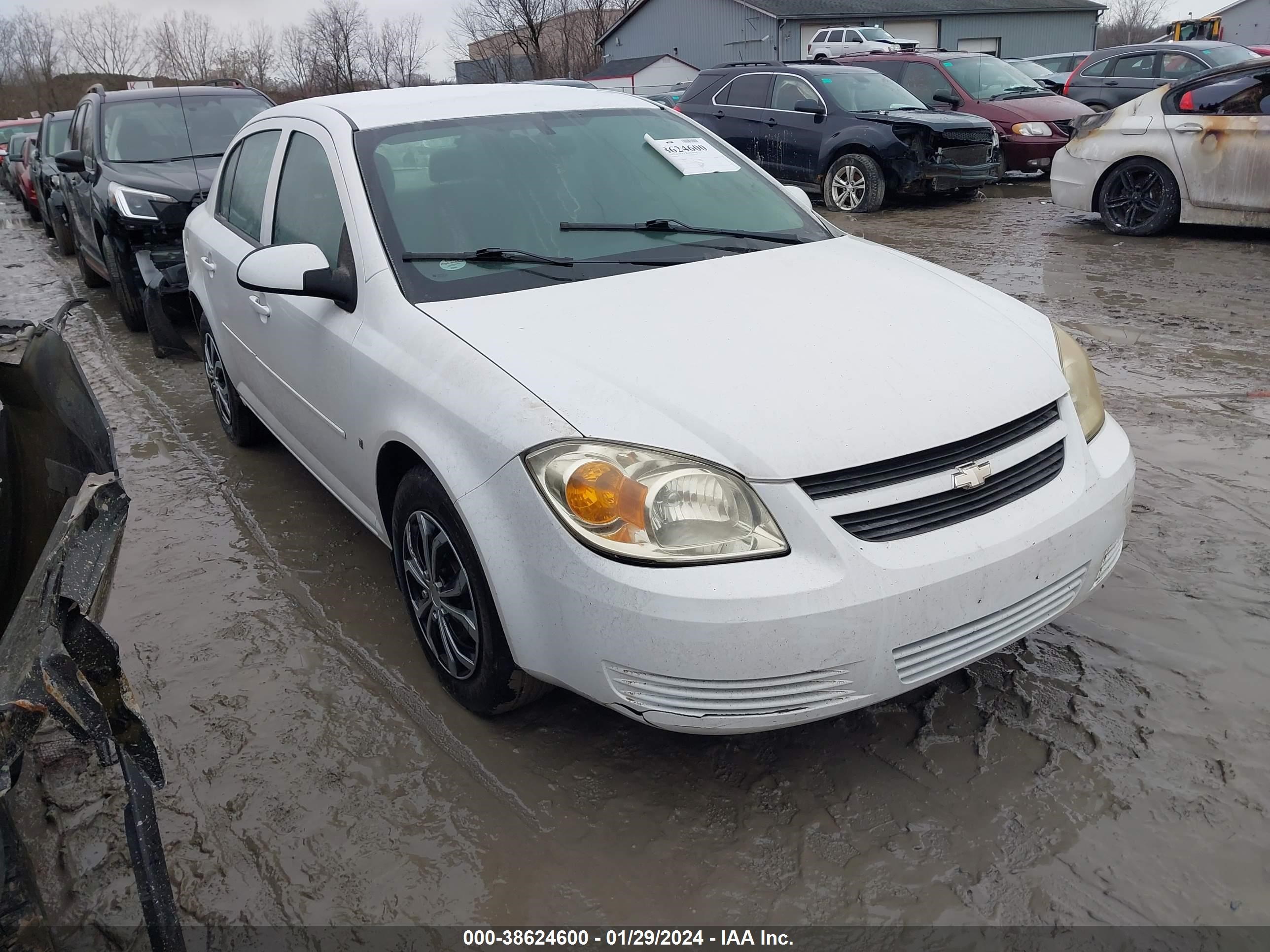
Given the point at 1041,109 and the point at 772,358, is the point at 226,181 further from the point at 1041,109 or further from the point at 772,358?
the point at 1041,109

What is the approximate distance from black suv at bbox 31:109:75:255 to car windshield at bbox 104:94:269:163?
2.85 m

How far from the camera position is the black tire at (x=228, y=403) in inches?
198

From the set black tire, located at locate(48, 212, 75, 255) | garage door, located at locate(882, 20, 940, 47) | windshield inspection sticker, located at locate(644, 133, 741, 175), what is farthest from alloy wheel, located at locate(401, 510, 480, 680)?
garage door, located at locate(882, 20, 940, 47)

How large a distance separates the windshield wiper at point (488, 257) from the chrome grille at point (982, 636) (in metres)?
1.58

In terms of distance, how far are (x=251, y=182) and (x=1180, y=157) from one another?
7965mm

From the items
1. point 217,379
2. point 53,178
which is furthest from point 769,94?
point 217,379

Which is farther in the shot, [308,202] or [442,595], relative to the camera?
[308,202]

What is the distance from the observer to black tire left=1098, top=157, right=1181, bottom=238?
29.6 ft

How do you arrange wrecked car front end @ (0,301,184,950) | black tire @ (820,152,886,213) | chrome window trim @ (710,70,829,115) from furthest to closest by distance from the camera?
chrome window trim @ (710,70,829,115), black tire @ (820,152,886,213), wrecked car front end @ (0,301,184,950)

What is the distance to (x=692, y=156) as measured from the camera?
12.4 ft

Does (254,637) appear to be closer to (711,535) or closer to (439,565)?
(439,565)

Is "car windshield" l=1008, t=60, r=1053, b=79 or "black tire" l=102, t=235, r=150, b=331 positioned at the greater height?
"car windshield" l=1008, t=60, r=1053, b=79

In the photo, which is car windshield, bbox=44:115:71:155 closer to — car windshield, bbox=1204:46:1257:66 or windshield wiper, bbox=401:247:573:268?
windshield wiper, bbox=401:247:573:268

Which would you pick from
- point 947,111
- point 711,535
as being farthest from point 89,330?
point 947,111
